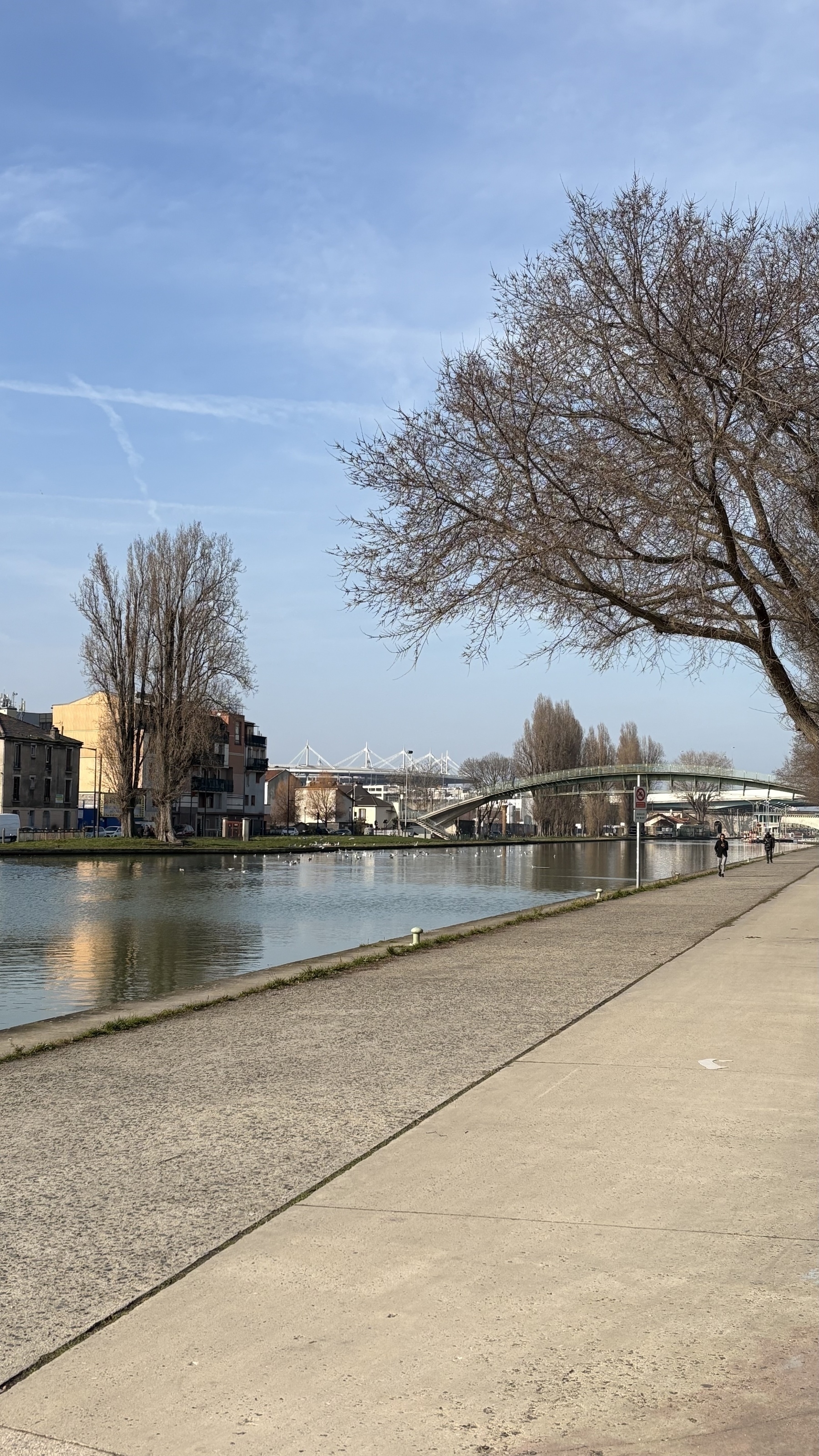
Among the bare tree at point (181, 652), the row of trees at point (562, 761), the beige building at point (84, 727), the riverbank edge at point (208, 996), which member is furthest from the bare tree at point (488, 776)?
the riverbank edge at point (208, 996)

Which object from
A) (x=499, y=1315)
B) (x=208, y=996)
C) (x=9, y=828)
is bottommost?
(x=208, y=996)

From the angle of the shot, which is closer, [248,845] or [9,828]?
[248,845]

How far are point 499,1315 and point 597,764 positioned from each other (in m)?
141

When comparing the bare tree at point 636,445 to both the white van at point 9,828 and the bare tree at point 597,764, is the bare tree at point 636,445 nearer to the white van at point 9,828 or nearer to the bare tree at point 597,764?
the white van at point 9,828

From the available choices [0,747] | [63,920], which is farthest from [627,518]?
[0,747]

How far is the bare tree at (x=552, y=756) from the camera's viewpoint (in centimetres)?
13812

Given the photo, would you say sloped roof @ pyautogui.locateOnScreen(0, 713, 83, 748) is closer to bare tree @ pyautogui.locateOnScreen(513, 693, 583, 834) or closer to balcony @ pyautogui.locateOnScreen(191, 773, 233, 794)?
balcony @ pyautogui.locateOnScreen(191, 773, 233, 794)

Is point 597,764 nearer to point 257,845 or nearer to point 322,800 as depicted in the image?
point 322,800

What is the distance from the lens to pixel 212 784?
12188 cm

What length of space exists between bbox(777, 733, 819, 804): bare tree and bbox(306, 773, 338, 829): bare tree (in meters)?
65.2

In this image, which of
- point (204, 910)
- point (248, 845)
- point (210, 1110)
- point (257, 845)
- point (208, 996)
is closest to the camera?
point (210, 1110)

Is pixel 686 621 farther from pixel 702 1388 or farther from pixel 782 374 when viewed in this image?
pixel 702 1388

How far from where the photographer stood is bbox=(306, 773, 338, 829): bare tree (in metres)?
158

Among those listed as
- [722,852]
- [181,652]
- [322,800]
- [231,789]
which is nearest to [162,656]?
[181,652]
